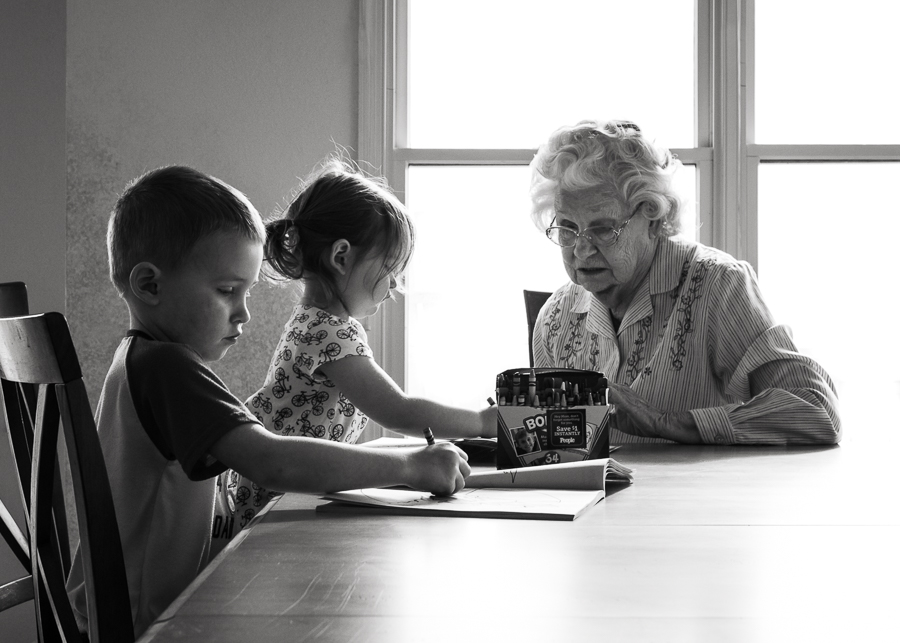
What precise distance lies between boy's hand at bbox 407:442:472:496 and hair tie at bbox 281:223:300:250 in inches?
28.2

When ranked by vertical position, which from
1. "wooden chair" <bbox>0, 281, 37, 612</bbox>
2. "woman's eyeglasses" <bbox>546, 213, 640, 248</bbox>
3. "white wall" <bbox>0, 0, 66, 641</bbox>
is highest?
"white wall" <bbox>0, 0, 66, 641</bbox>

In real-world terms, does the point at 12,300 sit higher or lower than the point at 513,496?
higher

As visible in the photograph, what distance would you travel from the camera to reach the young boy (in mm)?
1017

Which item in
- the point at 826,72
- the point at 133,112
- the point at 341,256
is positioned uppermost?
the point at 826,72

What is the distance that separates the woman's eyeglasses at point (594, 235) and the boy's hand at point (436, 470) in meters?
1.09

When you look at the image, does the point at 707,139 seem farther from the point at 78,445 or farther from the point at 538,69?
the point at 78,445

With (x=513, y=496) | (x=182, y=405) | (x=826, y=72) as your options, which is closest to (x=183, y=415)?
(x=182, y=405)

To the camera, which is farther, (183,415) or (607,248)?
(607,248)

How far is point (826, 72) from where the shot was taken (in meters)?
3.03

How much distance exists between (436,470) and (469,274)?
2060 millimetres

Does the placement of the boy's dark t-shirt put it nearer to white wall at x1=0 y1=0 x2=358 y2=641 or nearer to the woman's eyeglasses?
the woman's eyeglasses

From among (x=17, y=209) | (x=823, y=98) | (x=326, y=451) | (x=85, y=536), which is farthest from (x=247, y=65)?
(x=85, y=536)

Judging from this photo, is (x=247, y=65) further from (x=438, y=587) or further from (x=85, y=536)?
(x=438, y=587)

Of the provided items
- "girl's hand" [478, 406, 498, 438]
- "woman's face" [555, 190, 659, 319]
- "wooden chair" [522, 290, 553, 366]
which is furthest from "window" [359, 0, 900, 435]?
"girl's hand" [478, 406, 498, 438]
